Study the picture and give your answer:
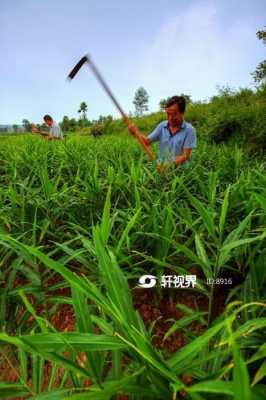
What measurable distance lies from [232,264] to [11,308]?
0.84 metres

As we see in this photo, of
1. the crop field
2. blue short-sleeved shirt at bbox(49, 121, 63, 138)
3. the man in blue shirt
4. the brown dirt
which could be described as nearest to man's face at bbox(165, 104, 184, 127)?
the man in blue shirt

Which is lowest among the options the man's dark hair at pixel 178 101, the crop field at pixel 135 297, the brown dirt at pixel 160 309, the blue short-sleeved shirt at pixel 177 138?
the brown dirt at pixel 160 309

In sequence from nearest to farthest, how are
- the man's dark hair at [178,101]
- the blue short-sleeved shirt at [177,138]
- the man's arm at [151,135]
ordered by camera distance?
the man's dark hair at [178,101], the blue short-sleeved shirt at [177,138], the man's arm at [151,135]

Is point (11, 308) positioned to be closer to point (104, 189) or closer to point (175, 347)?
point (175, 347)

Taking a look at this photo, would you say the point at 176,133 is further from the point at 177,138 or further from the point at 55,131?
the point at 55,131

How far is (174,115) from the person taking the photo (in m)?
2.78

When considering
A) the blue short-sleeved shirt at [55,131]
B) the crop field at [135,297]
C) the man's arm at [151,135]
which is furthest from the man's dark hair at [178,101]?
the blue short-sleeved shirt at [55,131]

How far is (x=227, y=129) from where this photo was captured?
303 inches

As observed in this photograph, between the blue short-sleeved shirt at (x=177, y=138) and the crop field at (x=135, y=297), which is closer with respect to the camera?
the crop field at (x=135, y=297)

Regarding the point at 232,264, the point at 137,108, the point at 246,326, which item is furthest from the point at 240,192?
the point at 137,108

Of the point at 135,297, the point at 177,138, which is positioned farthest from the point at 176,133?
the point at 135,297

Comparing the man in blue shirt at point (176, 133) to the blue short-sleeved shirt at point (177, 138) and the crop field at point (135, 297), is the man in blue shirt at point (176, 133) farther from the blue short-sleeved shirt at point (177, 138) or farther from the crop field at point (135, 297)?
the crop field at point (135, 297)

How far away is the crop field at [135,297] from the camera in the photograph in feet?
1.84

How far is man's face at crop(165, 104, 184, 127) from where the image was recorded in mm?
2736
